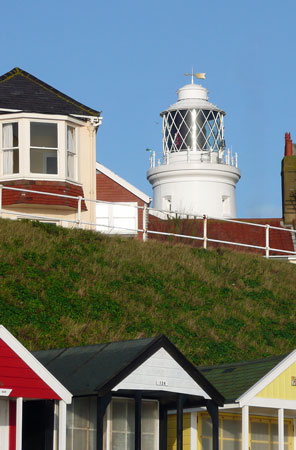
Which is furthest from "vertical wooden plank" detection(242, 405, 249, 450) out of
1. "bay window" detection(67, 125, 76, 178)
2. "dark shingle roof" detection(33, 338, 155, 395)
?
"bay window" detection(67, 125, 76, 178)

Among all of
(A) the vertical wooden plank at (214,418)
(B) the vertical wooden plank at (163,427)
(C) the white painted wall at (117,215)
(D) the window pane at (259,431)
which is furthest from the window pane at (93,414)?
(C) the white painted wall at (117,215)

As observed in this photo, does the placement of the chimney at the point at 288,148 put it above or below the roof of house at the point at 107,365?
above

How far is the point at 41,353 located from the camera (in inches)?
945

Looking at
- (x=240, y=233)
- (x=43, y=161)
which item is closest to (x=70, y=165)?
(x=43, y=161)

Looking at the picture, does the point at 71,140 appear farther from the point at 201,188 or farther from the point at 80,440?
the point at 201,188

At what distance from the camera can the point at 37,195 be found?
124 ft

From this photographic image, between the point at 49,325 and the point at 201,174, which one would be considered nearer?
the point at 49,325

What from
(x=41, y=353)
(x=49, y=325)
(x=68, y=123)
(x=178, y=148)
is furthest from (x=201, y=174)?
(x=41, y=353)

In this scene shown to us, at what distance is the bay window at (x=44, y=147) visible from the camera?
38.5 metres

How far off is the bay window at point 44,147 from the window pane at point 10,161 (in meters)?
0.54

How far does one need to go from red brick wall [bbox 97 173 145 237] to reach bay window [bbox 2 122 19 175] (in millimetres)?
13876

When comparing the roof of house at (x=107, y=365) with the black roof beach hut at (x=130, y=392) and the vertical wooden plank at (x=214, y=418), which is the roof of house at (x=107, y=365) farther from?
the vertical wooden plank at (x=214, y=418)

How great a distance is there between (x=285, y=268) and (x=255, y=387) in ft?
52.1

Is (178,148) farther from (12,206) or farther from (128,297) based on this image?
(128,297)
